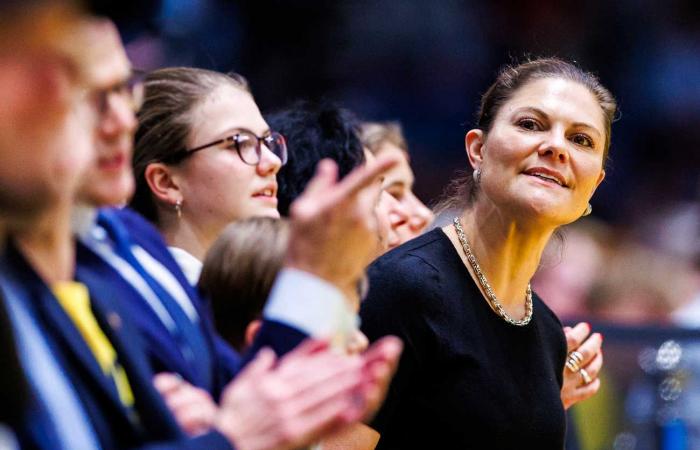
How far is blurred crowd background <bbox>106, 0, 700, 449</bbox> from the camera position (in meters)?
5.91

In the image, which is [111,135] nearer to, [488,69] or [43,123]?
[43,123]

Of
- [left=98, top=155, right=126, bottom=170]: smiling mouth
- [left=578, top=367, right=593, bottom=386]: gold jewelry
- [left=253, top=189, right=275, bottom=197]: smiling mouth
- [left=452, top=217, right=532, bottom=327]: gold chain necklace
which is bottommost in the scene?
[left=578, top=367, right=593, bottom=386]: gold jewelry

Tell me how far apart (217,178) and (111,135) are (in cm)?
117

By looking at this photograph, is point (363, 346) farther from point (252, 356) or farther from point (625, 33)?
point (625, 33)

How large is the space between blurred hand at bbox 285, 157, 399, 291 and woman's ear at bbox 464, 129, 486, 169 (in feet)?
4.52

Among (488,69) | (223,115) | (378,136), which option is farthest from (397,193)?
(488,69)

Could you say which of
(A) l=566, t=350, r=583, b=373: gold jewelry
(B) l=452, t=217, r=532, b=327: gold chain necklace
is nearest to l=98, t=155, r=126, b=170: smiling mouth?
(B) l=452, t=217, r=532, b=327: gold chain necklace

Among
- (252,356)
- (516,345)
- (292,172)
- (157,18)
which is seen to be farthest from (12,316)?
(157,18)

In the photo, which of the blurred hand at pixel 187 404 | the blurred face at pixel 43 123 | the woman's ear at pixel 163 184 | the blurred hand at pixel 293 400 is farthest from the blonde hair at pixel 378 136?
the blurred face at pixel 43 123

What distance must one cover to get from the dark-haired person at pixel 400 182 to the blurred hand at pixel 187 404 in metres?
1.86

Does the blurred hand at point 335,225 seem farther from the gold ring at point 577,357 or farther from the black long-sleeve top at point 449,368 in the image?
the gold ring at point 577,357

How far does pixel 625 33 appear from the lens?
6.75 meters

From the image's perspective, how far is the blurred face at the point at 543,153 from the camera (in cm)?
279

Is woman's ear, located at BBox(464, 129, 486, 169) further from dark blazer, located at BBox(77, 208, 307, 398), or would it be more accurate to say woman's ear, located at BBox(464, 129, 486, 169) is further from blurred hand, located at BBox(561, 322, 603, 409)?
dark blazer, located at BBox(77, 208, 307, 398)
